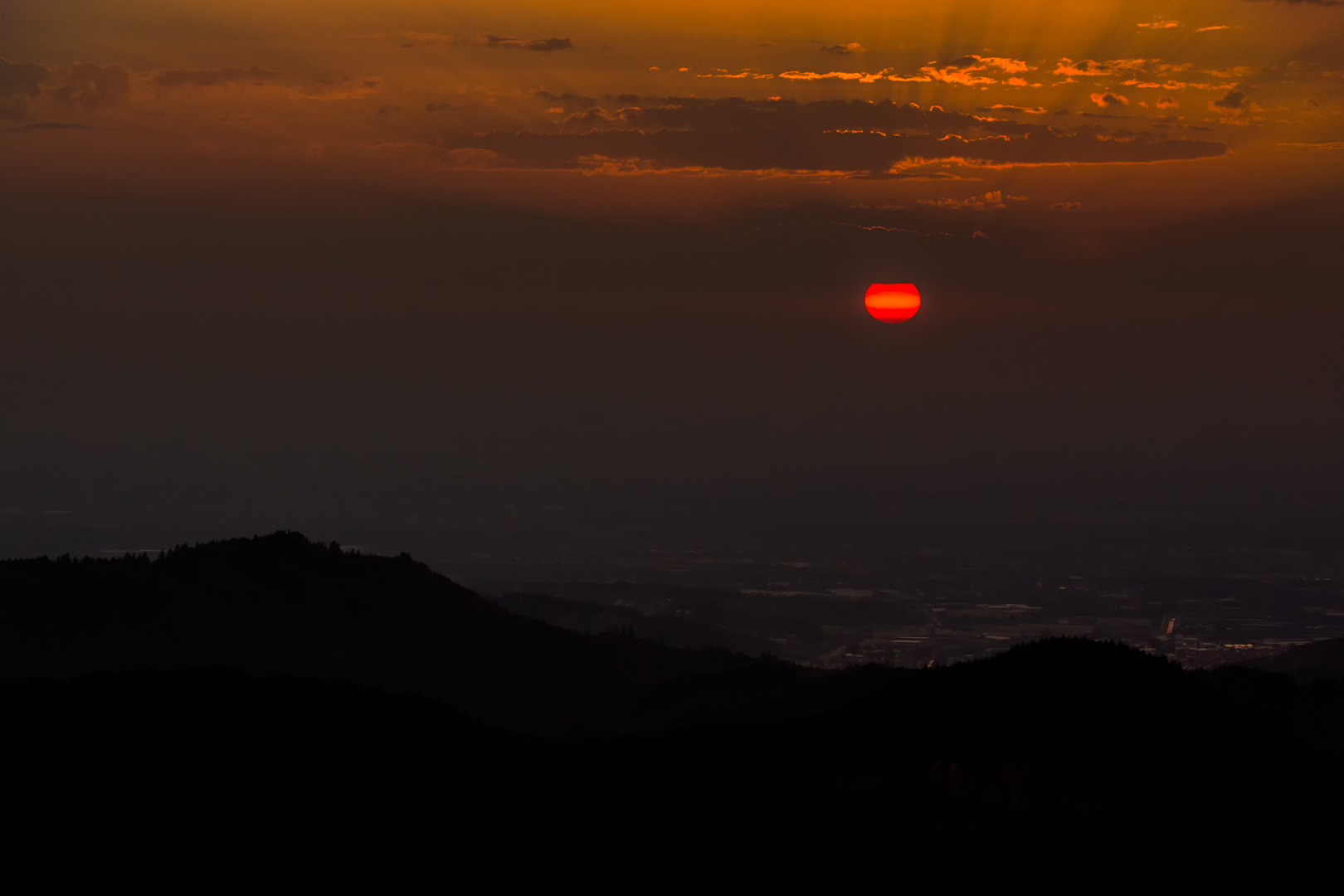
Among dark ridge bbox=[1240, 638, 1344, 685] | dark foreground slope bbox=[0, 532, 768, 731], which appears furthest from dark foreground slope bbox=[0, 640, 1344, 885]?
dark ridge bbox=[1240, 638, 1344, 685]

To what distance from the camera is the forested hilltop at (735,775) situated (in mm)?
46312

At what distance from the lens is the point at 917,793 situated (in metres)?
A: 48.9

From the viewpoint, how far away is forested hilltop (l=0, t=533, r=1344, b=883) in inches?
1823

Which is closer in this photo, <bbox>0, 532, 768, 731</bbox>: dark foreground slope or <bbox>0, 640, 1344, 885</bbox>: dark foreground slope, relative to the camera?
<bbox>0, 640, 1344, 885</bbox>: dark foreground slope

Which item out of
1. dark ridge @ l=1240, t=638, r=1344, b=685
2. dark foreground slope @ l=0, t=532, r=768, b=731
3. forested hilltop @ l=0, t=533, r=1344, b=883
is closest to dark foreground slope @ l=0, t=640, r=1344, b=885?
forested hilltop @ l=0, t=533, r=1344, b=883

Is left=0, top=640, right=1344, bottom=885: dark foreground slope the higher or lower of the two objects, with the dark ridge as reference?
lower

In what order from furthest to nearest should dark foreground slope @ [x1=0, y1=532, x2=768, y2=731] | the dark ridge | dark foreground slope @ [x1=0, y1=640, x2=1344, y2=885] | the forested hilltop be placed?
the dark ridge
dark foreground slope @ [x1=0, y1=532, x2=768, y2=731]
the forested hilltop
dark foreground slope @ [x1=0, y1=640, x2=1344, y2=885]

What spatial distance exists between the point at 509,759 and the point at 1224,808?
1013 inches

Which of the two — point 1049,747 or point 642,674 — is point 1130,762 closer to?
point 1049,747

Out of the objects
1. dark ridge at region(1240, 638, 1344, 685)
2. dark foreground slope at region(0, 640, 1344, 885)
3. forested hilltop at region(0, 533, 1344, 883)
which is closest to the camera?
dark foreground slope at region(0, 640, 1344, 885)

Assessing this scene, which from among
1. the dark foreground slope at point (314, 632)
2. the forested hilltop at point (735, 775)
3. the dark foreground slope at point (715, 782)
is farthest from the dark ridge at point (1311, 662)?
the dark foreground slope at point (715, 782)

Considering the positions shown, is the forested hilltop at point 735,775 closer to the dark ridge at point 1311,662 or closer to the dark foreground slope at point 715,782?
the dark foreground slope at point 715,782

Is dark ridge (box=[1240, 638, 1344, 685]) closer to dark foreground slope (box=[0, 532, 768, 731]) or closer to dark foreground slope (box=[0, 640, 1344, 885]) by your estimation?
dark foreground slope (box=[0, 532, 768, 731])

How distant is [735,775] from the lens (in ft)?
174
